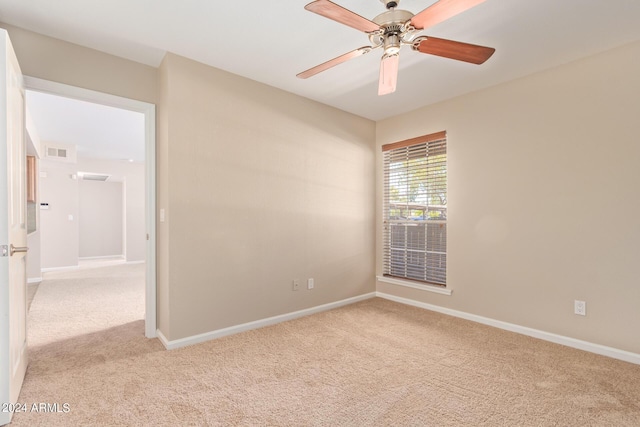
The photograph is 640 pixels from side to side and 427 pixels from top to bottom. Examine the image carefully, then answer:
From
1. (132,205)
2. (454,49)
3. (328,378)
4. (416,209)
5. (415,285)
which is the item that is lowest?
(328,378)

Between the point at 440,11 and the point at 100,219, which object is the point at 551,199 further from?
the point at 100,219

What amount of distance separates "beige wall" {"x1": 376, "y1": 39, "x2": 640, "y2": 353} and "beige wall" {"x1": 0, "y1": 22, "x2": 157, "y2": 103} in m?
3.16

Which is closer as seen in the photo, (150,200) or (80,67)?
(80,67)

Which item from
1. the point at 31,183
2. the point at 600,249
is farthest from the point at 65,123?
the point at 600,249

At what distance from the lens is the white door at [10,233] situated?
1729mm

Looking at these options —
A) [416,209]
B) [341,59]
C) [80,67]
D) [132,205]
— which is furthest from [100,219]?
[341,59]

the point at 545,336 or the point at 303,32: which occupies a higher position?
the point at 303,32

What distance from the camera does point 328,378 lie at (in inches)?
88.8

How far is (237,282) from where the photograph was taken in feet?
10.3

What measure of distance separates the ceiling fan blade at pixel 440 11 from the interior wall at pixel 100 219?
9489 mm

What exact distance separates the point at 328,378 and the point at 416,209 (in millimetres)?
2468

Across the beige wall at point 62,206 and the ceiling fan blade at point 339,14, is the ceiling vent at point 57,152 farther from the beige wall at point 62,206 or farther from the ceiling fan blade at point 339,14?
the ceiling fan blade at point 339,14

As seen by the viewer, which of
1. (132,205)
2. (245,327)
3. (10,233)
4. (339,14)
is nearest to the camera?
(339,14)

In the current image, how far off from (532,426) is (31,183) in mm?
7116
